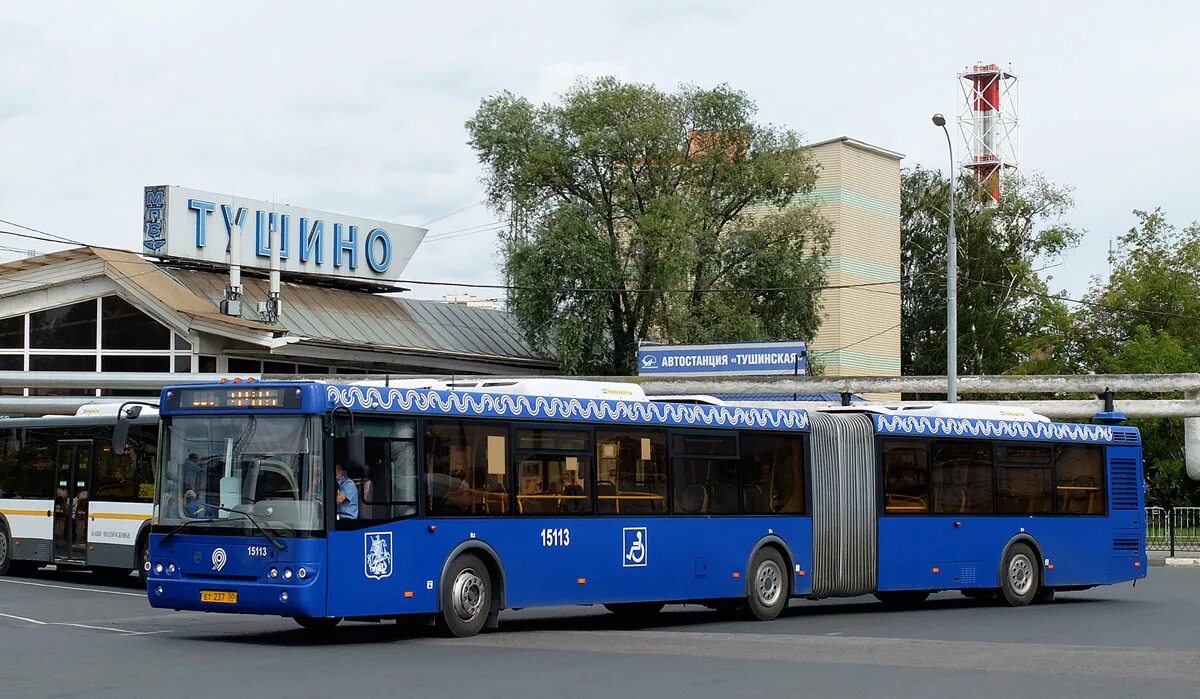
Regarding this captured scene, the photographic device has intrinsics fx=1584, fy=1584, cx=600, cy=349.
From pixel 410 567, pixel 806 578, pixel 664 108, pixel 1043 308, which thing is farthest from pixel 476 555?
pixel 1043 308

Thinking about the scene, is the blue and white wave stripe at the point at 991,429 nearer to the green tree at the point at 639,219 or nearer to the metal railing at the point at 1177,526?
the metal railing at the point at 1177,526

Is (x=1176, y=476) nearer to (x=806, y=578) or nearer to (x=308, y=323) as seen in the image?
(x=308, y=323)

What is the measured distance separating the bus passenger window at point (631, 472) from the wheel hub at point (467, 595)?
6.62ft

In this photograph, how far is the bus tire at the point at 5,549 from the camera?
27781 mm

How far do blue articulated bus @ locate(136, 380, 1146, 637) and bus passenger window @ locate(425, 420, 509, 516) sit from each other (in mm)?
24

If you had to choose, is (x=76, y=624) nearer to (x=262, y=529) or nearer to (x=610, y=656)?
(x=262, y=529)

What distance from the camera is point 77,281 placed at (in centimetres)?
4138

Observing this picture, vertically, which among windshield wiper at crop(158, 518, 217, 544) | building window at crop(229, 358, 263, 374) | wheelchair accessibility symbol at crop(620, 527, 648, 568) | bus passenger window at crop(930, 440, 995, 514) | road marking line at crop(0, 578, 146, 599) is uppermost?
building window at crop(229, 358, 263, 374)

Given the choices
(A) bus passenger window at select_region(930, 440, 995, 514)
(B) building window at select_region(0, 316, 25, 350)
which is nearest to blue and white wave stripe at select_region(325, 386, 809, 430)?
(A) bus passenger window at select_region(930, 440, 995, 514)

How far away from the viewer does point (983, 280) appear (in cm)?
7244

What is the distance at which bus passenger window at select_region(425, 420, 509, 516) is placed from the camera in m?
16.8

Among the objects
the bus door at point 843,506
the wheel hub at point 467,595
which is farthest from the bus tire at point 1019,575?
the wheel hub at point 467,595

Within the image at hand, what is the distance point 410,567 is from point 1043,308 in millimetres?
59372

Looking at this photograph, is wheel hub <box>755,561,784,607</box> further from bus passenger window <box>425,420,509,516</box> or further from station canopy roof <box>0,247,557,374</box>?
station canopy roof <box>0,247,557,374</box>
